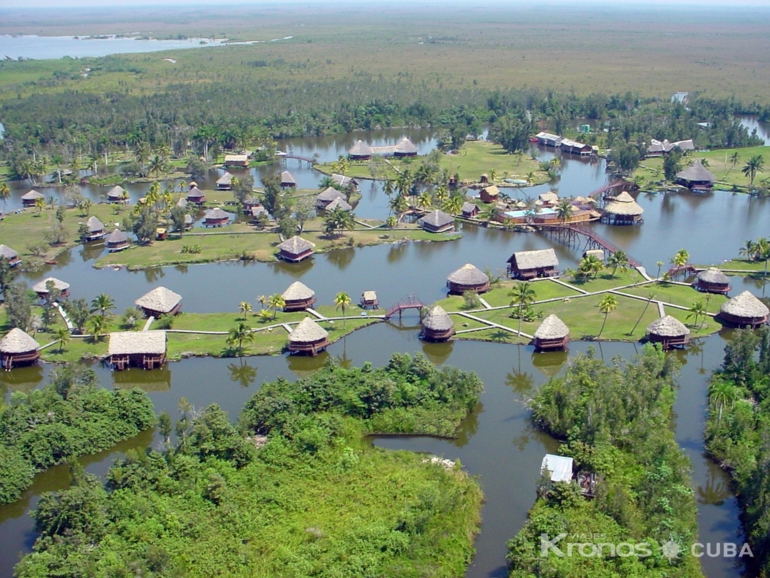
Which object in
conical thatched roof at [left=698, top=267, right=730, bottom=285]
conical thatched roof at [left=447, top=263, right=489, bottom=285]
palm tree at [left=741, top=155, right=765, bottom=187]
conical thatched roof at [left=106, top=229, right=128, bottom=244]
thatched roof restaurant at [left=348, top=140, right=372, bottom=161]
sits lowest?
conical thatched roof at [left=106, top=229, right=128, bottom=244]

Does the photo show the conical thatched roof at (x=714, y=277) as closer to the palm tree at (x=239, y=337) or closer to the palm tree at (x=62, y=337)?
the palm tree at (x=239, y=337)

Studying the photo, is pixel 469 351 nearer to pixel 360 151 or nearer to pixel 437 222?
pixel 437 222

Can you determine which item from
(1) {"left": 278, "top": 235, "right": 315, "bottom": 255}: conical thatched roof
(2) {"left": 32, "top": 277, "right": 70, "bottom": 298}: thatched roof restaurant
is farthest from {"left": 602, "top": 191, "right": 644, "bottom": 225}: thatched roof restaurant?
(2) {"left": 32, "top": 277, "right": 70, "bottom": 298}: thatched roof restaurant

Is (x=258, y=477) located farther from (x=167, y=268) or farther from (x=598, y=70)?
(x=598, y=70)

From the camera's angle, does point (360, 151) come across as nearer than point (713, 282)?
No

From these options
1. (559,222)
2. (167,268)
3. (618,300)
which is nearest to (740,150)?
(559,222)

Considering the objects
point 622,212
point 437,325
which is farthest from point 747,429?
point 622,212

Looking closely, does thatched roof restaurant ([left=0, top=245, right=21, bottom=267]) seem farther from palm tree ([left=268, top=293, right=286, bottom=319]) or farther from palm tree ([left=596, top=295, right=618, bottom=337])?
palm tree ([left=596, top=295, right=618, bottom=337])
